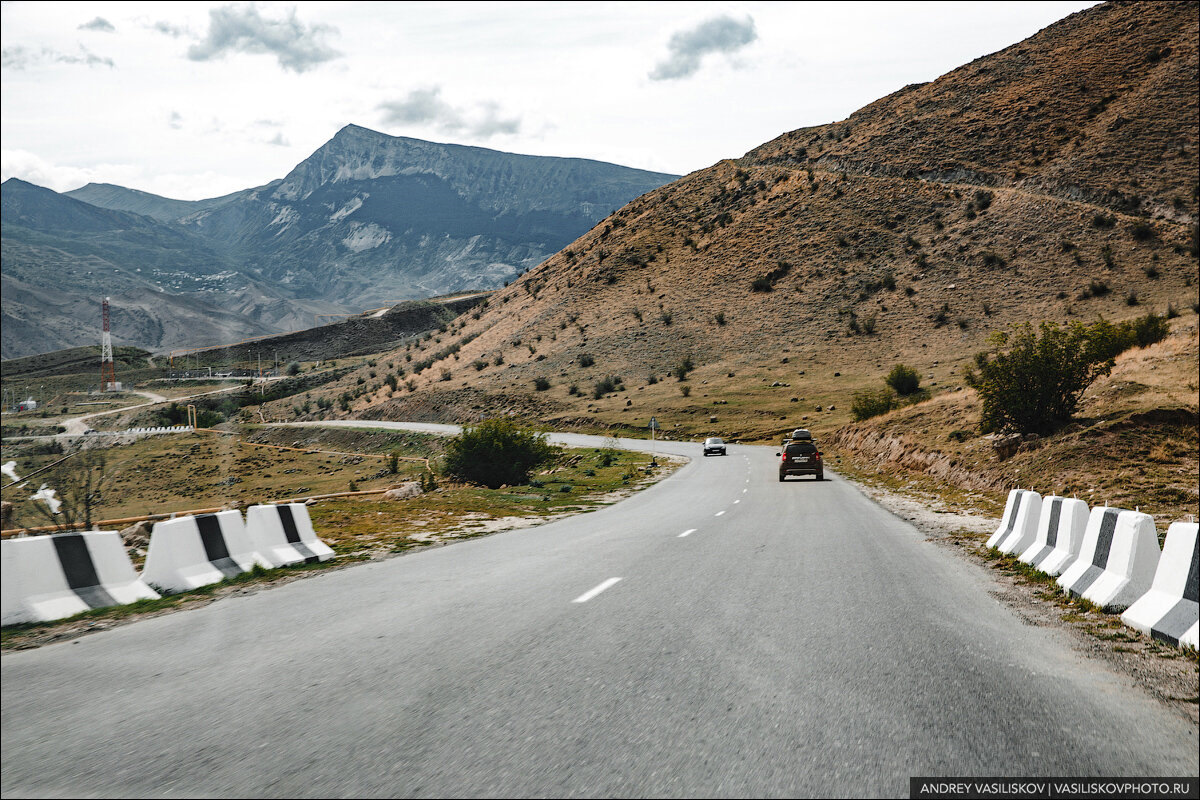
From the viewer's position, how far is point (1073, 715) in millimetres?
5375

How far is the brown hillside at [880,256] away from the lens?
7081 cm

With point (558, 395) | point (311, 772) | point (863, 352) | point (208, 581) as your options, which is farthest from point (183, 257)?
point (311, 772)

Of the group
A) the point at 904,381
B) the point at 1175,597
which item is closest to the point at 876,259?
the point at 904,381

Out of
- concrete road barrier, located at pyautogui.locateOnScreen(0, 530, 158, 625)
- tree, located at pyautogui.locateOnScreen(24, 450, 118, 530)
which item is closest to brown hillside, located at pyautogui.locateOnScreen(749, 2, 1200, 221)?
tree, located at pyautogui.locateOnScreen(24, 450, 118, 530)

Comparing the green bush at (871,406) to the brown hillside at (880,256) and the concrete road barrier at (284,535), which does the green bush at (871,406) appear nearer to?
the brown hillside at (880,256)

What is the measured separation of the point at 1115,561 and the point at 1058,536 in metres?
2.40

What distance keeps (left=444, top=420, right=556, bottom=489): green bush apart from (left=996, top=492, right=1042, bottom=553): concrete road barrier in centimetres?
2271

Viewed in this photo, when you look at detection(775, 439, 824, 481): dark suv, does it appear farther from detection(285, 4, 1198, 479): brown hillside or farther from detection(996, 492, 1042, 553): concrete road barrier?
detection(285, 4, 1198, 479): brown hillside

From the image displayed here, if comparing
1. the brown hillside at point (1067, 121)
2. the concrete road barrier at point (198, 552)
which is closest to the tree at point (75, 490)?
the concrete road barrier at point (198, 552)

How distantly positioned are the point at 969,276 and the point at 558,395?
3593 centimetres

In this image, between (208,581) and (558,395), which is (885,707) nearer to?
(208,581)

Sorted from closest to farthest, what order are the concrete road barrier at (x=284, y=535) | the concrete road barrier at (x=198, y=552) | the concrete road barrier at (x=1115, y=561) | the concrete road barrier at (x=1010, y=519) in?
the concrete road barrier at (x=1115, y=561) < the concrete road barrier at (x=198, y=552) < the concrete road barrier at (x=284, y=535) < the concrete road barrier at (x=1010, y=519)

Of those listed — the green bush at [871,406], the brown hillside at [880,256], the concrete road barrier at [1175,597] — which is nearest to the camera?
the concrete road barrier at [1175,597]

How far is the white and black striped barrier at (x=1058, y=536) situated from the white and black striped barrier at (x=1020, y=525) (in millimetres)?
558
